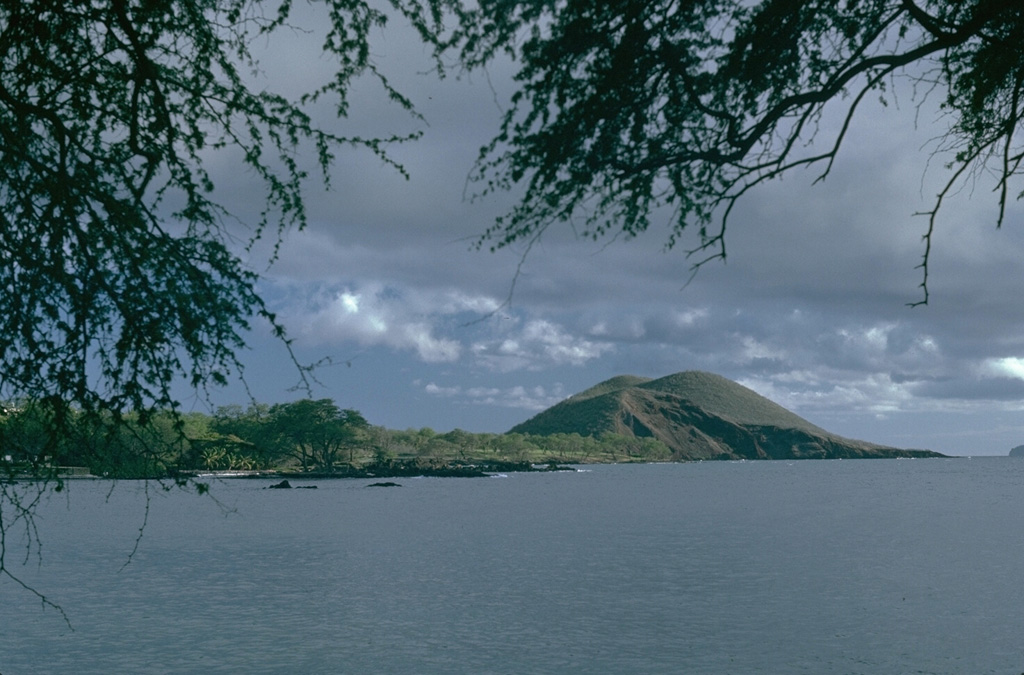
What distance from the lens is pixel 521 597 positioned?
39.8m

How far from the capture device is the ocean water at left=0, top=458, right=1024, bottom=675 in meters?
28.0

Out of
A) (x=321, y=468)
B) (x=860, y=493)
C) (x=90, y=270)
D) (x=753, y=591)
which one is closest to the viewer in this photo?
(x=90, y=270)

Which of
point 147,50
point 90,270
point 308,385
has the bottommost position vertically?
point 308,385

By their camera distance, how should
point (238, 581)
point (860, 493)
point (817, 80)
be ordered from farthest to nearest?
1. point (860, 493)
2. point (238, 581)
3. point (817, 80)

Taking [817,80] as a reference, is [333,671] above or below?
below

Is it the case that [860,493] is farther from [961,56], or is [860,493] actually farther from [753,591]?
[961,56]

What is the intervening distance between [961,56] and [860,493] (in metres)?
139

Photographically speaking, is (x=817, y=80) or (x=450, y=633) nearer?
(x=817, y=80)

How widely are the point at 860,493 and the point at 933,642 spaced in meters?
115

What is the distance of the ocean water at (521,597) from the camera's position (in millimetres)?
28000

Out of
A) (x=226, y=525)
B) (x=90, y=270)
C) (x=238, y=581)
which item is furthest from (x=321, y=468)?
(x=90, y=270)

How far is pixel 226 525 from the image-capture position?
267 ft

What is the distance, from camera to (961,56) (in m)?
10.1

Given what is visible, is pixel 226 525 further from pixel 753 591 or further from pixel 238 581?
pixel 753 591
